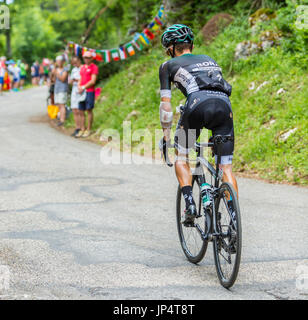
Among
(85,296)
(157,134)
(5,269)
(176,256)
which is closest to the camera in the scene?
(85,296)

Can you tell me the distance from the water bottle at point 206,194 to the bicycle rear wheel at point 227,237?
0.08 meters

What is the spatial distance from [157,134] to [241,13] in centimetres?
559

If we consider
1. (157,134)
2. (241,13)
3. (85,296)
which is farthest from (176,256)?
(241,13)

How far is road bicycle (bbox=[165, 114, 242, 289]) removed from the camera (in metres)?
4.30

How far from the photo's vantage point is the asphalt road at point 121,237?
448 cm

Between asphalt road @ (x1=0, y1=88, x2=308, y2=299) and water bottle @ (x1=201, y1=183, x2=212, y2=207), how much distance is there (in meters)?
0.67

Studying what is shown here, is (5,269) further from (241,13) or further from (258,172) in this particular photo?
(241,13)

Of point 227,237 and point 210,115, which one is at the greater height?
point 210,115

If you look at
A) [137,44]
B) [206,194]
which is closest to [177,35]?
[206,194]

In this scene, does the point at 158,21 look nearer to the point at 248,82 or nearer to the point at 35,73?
the point at 248,82

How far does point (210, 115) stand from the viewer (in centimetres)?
478

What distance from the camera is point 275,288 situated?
443 centimetres

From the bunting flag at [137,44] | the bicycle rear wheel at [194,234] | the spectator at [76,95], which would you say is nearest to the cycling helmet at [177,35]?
the bicycle rear wheel at [194,234]

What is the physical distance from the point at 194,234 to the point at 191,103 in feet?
4.25
